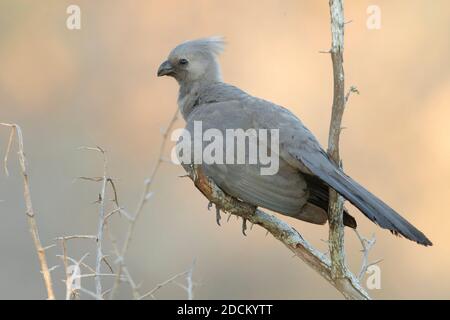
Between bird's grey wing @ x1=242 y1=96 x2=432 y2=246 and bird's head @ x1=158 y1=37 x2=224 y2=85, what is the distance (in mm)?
830

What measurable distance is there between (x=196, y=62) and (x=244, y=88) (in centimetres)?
365

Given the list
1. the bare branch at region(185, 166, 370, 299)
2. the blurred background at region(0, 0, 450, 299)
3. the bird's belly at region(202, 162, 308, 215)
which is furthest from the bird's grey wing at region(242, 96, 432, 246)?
the blurred background at region(0, 0, 450, 299)

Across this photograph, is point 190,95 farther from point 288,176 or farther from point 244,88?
point 244,88

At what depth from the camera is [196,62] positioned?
6414 millimetres

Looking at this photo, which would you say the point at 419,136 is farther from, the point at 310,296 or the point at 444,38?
the point at 310,296

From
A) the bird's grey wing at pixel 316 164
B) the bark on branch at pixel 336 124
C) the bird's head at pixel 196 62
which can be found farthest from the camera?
the bird's head at pixel 196 62

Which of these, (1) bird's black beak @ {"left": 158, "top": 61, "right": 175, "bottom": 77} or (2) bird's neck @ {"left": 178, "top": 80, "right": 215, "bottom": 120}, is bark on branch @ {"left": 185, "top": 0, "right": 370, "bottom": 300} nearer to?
(2) bird's neck @ {"left": 178, "top": 80, "right": 215, "bottom": 120}

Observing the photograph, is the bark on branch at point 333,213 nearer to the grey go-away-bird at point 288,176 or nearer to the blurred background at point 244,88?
the grey go-away-bird at point 288,176

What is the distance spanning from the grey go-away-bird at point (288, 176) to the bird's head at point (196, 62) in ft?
2.16

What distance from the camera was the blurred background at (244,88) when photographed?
30.8 feet

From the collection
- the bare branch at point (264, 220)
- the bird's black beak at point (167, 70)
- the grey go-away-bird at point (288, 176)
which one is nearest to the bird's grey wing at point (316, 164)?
the grey go-away-bird at point (288, 176)

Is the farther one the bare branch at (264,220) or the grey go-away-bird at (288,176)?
the bare branch at (264,220)
